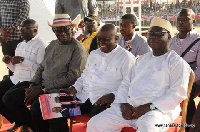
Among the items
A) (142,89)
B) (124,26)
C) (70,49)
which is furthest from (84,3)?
(142,89)

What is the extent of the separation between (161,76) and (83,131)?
1.99 meters

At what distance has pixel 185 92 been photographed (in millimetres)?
2947

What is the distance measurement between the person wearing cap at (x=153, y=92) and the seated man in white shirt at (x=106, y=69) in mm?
170

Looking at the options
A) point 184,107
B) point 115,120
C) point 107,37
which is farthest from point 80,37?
A: point 184,107

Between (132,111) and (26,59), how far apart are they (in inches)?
77.9

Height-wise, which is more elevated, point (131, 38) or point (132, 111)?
point (131, 38)

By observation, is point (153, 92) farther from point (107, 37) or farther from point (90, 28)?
point (90, 28)

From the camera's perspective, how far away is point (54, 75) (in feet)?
13.0

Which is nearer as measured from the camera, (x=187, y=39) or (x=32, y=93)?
(x=32, y=93)

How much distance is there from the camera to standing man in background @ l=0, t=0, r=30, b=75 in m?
5.46

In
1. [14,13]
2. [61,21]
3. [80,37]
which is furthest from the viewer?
[14,13]

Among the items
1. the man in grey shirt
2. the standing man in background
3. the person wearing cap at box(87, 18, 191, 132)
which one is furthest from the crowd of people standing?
the man in grey shirt

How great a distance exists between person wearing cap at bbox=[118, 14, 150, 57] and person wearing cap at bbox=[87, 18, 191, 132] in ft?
3.39

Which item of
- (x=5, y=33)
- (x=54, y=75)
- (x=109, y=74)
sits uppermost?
(x=5, y=33)
